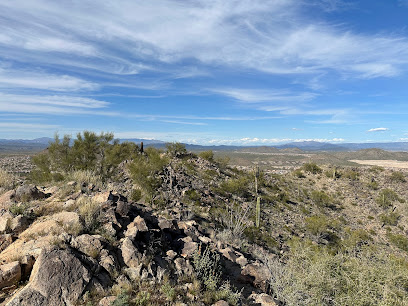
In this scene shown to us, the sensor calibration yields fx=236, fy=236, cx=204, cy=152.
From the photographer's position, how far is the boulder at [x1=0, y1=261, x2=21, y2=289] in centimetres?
421

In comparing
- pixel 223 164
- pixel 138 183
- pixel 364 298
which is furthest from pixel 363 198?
pixel 364 298

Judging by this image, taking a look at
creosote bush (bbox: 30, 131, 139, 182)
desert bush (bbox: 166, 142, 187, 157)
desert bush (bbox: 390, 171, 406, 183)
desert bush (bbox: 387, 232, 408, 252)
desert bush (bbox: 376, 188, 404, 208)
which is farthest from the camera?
desert bush (bbox: 390, 171, 406, 183)

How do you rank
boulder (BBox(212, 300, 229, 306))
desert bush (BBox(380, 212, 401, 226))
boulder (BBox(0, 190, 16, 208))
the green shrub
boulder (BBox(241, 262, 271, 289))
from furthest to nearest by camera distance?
desert bush (BBox(380, 212, 401, 226)) → the green shrub → boulder (BBox(0, 190, 16, 208)) → boulder (BBox(241, 262, 271, 289)) → boulder (BBox(212, 300, 229, 306))

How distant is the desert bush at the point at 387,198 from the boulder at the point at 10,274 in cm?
4007

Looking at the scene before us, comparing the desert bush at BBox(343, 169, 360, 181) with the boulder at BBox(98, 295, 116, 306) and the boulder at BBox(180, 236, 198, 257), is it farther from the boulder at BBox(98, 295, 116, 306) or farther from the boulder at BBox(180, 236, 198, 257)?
the boulder at BBox(98, 295, 116, 306)

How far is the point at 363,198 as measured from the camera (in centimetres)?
3450

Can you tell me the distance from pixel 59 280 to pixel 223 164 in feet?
118

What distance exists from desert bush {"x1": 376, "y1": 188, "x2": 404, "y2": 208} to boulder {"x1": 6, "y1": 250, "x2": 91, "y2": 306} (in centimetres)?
3926

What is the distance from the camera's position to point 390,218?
29062 millimetres

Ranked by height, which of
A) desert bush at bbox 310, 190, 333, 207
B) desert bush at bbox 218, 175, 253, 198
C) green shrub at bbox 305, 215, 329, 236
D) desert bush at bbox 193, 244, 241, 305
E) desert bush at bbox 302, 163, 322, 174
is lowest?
green shrub at bbox 305, 215, 329, 236

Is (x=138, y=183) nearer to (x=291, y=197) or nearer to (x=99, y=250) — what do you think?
(x=99, y=250)

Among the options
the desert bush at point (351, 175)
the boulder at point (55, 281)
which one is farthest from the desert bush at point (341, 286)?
the desert bush at point (351, 175)

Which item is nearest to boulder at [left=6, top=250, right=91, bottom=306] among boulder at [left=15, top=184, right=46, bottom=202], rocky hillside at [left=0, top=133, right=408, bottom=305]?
rocky hillside at [left=0, top=133, right=408, bottom=305]

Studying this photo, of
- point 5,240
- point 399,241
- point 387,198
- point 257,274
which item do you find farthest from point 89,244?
point 387,198
